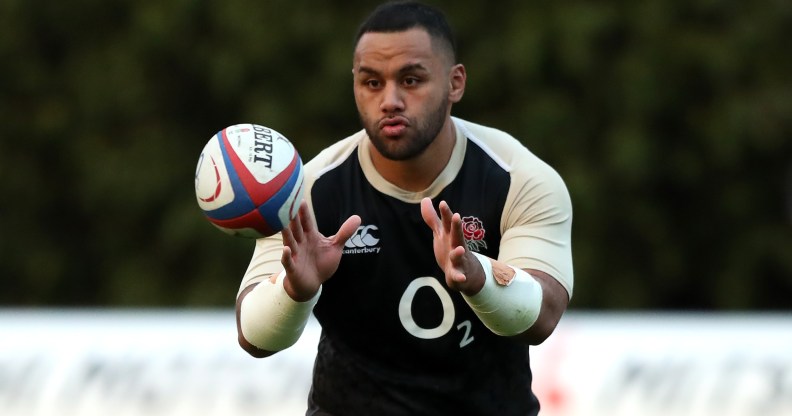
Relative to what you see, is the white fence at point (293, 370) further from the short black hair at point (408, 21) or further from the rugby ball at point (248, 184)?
the rugby ball at point (248, 184)

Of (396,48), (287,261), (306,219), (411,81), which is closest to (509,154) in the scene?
(411,81)

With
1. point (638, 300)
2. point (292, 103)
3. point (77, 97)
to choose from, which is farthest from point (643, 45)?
point (77, 97)

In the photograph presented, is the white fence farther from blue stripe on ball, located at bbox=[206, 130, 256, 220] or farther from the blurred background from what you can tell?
the blurred background

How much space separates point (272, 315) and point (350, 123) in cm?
826

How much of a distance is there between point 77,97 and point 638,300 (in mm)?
5363

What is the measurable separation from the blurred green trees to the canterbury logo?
7.50 metres

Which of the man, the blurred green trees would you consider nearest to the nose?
the man

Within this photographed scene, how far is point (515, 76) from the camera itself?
12.4 m

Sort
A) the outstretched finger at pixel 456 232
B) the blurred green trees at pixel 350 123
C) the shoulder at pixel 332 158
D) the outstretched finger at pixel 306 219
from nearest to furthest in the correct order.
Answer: the outstretched finger at pixel 456 232 → the outstretched finger at pixel 306 219 → the shoulder at pixel 332 158 → the blurred green trees at pixel 350 123

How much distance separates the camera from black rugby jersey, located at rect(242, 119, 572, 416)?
4.92 m

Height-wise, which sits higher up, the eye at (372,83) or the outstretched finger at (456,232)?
the eye at (372,83)

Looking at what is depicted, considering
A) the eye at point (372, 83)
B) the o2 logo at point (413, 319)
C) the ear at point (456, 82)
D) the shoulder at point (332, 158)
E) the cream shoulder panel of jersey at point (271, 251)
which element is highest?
the eye at point (372, 83)

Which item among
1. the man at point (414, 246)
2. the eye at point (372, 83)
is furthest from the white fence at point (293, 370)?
the eye at point (372, 83)

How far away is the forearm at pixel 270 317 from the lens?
4.65 metres
